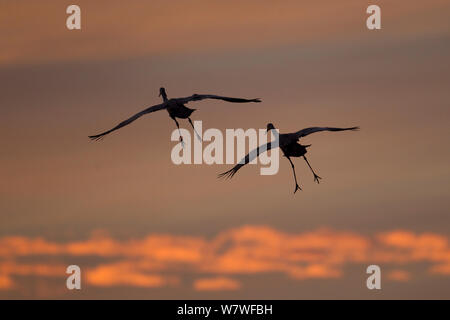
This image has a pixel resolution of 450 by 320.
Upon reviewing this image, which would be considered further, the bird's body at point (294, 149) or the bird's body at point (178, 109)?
the bird's body at point (178, 109)

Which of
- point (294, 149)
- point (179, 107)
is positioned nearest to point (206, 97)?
point (179, 107)

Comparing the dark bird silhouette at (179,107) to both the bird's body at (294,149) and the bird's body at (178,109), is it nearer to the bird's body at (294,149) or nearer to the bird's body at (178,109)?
the bird's body at (178,109)

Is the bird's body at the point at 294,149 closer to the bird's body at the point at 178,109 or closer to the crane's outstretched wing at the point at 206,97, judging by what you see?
the crane's outstretched wing at the point at 206,97

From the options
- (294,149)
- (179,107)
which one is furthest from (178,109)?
(294,149)

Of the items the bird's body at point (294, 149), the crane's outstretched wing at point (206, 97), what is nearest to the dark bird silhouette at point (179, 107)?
the crane's outstretched wing at point (206, 97)

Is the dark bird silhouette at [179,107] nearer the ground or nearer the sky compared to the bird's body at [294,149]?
nearer the sky

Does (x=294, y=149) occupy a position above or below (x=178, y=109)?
below

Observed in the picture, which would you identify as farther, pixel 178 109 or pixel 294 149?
pixel 178 109

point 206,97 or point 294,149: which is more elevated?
point 206,97

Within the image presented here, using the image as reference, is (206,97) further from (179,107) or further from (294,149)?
(294,149)

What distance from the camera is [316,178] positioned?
5341cm
